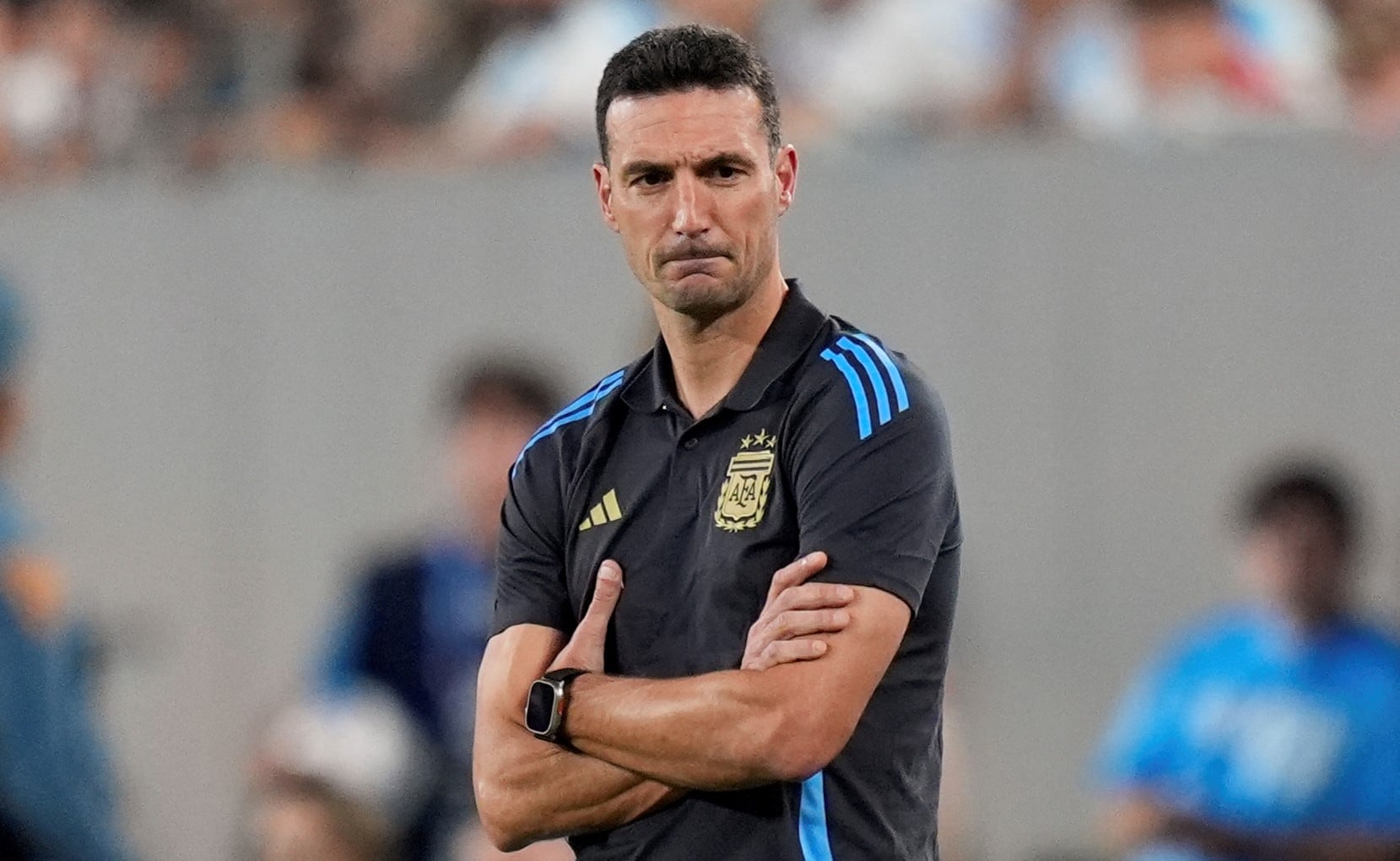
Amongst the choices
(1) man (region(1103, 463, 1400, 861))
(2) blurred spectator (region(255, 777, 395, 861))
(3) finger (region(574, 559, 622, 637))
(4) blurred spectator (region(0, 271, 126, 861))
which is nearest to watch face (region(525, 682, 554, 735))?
(3) finger (region(574, 559, 622, 637))

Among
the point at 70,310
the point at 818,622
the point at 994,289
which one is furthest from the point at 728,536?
the point at 70,310

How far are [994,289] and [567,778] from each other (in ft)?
15.1

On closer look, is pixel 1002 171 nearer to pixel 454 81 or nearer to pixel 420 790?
pixel 454 81

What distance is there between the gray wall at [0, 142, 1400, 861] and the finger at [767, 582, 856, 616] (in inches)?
160

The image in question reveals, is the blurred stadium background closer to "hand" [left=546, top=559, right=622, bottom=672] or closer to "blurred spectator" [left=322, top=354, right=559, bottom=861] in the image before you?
"blurred spectator" [left=322, top=354, right=559, bottom=861]

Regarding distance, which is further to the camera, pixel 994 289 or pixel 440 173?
pixel 440 173

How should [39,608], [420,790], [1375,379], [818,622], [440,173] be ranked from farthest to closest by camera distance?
[440,173] → [1375,379] → [420,790] → [39,608] → [818,622]

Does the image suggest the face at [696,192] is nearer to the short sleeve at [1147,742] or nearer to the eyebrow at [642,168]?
the eyebrow at [642,168]

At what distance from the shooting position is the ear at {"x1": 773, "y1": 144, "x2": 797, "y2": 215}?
3.22 m

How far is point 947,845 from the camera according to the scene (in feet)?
21.0

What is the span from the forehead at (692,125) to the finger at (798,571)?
21.9 inches

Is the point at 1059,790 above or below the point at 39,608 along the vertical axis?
below

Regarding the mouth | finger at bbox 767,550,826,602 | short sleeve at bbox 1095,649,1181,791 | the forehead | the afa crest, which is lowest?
short sleeve at bbox 1095,649,1181,791

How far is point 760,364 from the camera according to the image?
3217 millimetres
